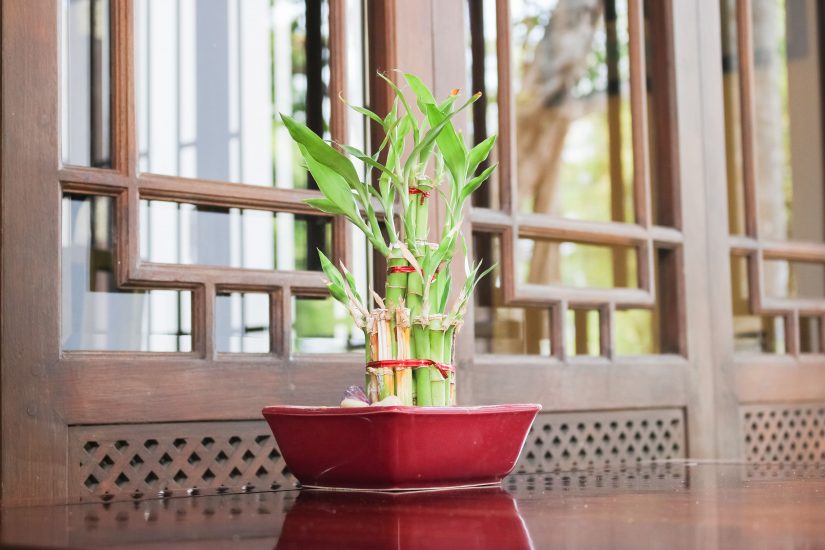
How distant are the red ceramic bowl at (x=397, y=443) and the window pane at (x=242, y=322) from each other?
59 cm

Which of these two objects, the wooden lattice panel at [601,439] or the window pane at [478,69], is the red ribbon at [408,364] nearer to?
the wooden lattice panel at [601,439]

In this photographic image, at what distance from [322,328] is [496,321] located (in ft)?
3.32

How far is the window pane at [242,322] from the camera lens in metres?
1.95

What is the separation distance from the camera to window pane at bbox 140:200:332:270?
74.4 inches

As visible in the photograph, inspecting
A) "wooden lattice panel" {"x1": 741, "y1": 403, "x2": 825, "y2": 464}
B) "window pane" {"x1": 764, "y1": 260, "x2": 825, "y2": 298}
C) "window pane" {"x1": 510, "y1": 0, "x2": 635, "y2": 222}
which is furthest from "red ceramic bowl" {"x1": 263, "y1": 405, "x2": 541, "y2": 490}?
"window pane" {"x1": 510, "y1": 0, "x2": 635, "y2": 222}

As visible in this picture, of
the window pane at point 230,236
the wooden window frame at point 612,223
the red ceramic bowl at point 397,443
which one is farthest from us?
the wooden window frame at point 612,223

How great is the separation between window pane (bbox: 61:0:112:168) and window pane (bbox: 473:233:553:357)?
4.11ft

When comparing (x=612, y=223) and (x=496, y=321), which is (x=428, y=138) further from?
(x=496, y=321)

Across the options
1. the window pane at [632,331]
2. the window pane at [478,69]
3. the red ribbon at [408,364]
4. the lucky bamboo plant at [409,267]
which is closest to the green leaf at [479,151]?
the lucky bamboo plant at [409,267]

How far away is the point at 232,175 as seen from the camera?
6.77 ft

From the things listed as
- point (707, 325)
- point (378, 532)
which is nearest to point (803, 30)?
point (707, 325)

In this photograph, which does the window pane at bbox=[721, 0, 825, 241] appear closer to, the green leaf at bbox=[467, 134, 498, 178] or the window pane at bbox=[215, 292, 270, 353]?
the window pane at bbox=[215, 292, 270, 353]

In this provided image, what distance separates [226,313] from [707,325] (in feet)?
3.62

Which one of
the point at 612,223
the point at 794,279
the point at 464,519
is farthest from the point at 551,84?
the point at 464,519
